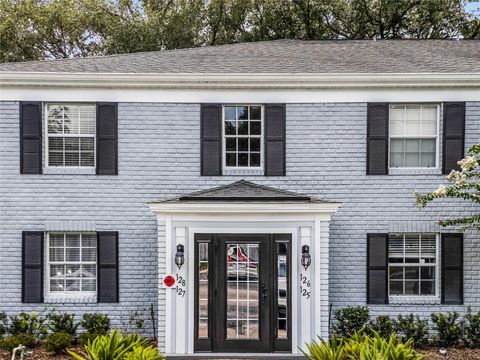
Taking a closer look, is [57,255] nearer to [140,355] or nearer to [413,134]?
[140,355]

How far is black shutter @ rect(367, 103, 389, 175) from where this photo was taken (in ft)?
29.7

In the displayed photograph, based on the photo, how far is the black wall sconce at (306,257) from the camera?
788 cm

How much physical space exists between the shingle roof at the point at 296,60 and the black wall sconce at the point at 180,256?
150 inches

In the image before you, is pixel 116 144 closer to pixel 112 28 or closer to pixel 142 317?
pixel 142 317

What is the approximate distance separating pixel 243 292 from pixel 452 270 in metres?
4.53

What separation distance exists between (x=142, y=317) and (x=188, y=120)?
14.2 feet

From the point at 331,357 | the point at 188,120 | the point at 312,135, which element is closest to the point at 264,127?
the point at 312,135

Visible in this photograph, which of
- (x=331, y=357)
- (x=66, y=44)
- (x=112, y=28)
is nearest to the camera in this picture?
(x=331, y=357)

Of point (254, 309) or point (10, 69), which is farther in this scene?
point (10, 69)

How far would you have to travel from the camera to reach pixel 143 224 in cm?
912

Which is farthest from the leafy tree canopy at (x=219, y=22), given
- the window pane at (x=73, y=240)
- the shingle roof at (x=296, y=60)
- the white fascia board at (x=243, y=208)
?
the white fascia board at (x=243, y=208)

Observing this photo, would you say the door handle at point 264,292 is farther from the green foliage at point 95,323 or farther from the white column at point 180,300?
the green foliage at point 95,323

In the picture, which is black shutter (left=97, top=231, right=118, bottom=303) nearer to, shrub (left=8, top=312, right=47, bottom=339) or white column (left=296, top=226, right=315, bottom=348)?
shrub (left=8, top=312, right=47, bottom=339)

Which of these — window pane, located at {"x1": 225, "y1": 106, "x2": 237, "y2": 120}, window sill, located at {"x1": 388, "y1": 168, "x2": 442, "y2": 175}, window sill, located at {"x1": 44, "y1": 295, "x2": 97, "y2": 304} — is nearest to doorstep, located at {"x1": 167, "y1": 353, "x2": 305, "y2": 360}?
window sill, located at {"x1": 44, "y1": 295, "x2": 97, "y2": 304}
